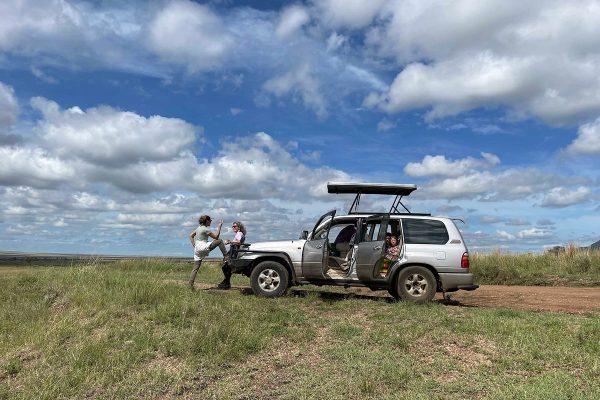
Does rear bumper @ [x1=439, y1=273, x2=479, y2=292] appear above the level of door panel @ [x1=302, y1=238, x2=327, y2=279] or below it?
below

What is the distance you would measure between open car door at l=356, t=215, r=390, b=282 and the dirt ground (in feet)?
5.14

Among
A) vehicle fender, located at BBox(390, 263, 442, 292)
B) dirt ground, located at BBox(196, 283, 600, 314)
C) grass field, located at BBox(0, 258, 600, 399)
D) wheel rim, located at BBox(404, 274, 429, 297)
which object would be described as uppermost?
vehicle fender, located at BBox(390, 263, 442, 292)

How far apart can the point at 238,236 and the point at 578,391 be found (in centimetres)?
913

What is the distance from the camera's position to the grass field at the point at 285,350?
5.86 m

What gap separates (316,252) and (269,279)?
121 cm

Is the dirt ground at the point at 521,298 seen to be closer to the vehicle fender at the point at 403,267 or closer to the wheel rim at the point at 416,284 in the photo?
the vehicle fender at the point at 403,267

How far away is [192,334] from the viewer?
24.9 ft

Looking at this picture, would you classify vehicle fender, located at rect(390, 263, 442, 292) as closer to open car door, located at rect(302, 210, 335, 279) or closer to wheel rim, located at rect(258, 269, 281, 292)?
open car door, located at rect(302, 210, 335, 279)

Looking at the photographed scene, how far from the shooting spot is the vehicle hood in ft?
36.2

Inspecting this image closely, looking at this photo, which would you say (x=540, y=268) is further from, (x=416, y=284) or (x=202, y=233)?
(x=202, y=233)

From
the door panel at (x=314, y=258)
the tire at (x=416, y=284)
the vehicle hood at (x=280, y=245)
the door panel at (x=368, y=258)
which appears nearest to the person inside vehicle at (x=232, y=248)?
the vehicle hood at (x=280, y=245)

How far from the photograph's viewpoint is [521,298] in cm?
1287

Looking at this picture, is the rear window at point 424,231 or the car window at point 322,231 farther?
the car window at point 322,231

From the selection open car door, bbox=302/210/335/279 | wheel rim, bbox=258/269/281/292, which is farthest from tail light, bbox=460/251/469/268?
wheel rim, bbox=258/269/281/292
